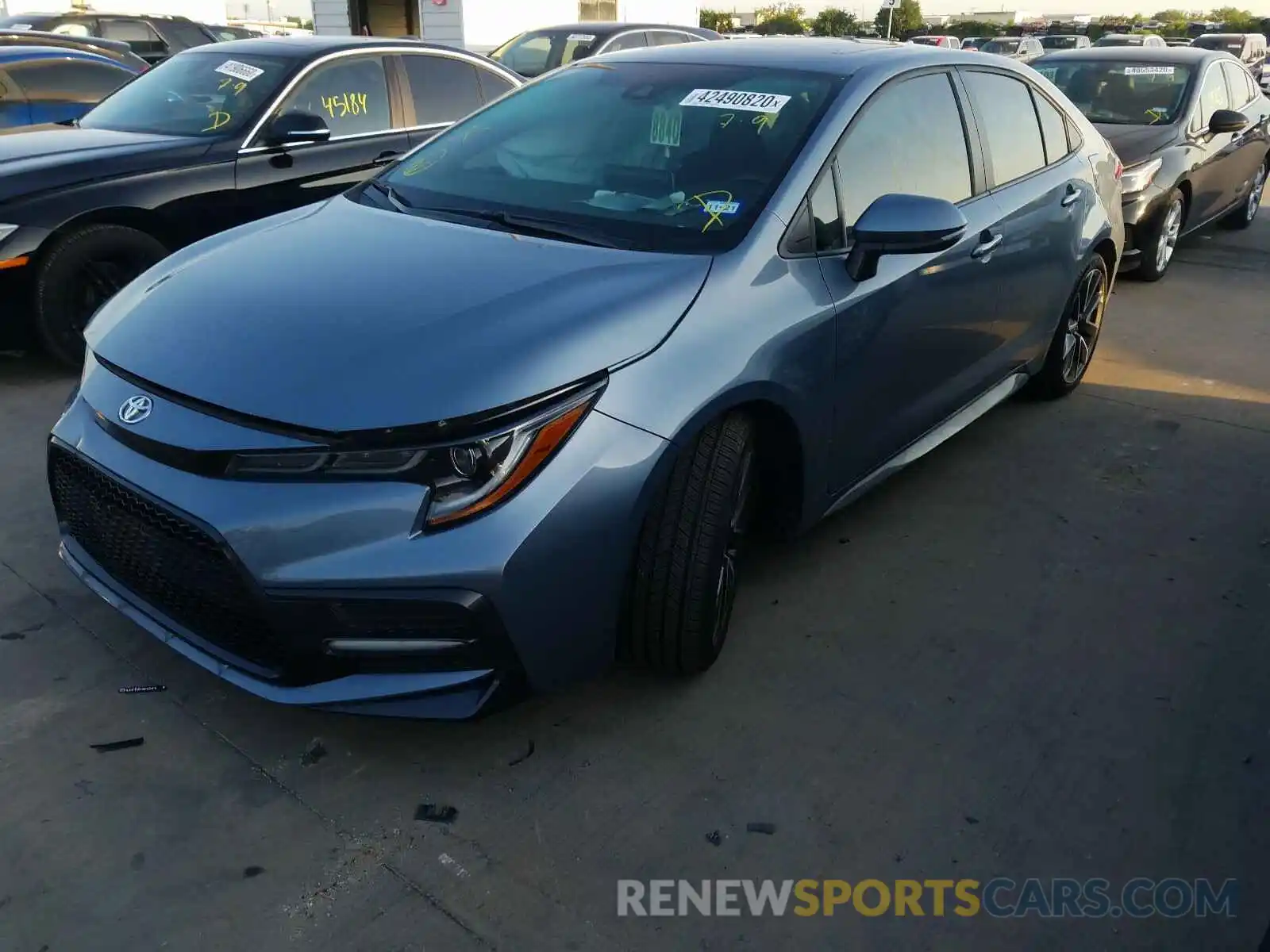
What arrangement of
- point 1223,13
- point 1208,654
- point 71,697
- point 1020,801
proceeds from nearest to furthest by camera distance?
1. point 1020,801
2. point 71,697
3. point 1208,654
4. point 1223,13

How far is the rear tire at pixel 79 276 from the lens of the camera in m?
4.71

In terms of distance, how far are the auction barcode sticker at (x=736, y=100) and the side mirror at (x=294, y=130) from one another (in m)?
2.76

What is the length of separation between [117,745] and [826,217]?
2.28 m

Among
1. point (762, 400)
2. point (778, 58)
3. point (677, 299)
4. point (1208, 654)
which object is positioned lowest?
point (1208, 654)

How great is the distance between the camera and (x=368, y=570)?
2.11 m

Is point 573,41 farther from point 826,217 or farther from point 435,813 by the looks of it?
point 435,813

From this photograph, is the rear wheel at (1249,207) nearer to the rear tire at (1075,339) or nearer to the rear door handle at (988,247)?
the rear tire at (1075,339)

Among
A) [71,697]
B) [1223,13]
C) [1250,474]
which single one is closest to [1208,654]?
[1250,474]

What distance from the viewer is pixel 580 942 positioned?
2.05 meters

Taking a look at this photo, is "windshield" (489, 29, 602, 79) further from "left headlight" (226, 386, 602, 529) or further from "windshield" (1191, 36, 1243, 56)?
"windshield" (1191, 36, 1243, 56)

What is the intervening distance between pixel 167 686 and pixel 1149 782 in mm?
2459

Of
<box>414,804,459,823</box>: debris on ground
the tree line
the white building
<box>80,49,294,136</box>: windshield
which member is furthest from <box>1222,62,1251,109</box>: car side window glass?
the tree line

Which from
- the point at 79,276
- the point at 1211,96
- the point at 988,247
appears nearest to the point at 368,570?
the point at 988,247

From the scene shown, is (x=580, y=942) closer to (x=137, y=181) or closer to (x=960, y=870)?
(x=960, y=870)
